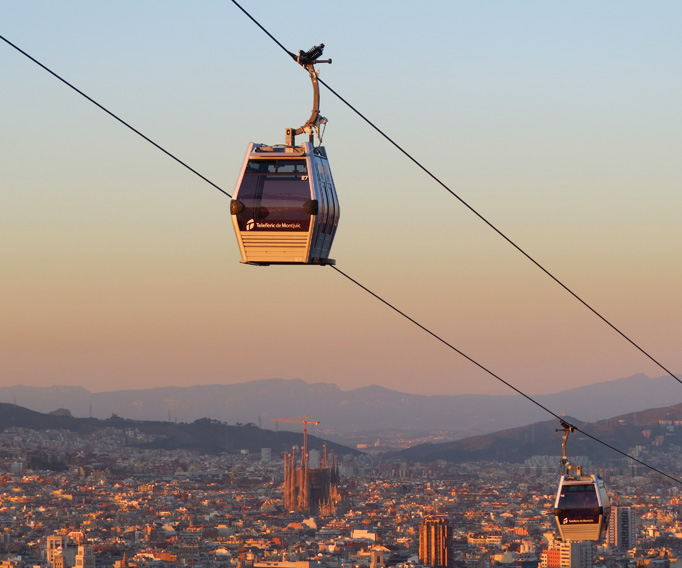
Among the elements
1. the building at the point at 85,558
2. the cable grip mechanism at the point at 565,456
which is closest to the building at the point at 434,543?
the building at the point at 85,558

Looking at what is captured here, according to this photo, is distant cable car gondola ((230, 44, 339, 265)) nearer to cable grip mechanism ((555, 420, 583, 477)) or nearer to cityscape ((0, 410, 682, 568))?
cable grip mechanism ((555, 420, 583, 477))

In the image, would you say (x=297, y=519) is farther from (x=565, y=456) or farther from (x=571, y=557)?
(x=565, y=456)

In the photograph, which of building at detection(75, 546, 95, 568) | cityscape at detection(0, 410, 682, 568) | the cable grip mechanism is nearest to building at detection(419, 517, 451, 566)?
cityscape at detection(0, 410, 682, 568)

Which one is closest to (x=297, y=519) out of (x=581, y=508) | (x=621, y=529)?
(x=621, y=529)

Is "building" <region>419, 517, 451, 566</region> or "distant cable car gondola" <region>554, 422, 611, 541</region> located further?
"building" <region>419, 517, 451, 566</region>

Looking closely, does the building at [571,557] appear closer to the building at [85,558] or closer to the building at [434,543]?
the building at [434,543]

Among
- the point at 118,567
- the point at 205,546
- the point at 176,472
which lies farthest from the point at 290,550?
the point at 176,472
